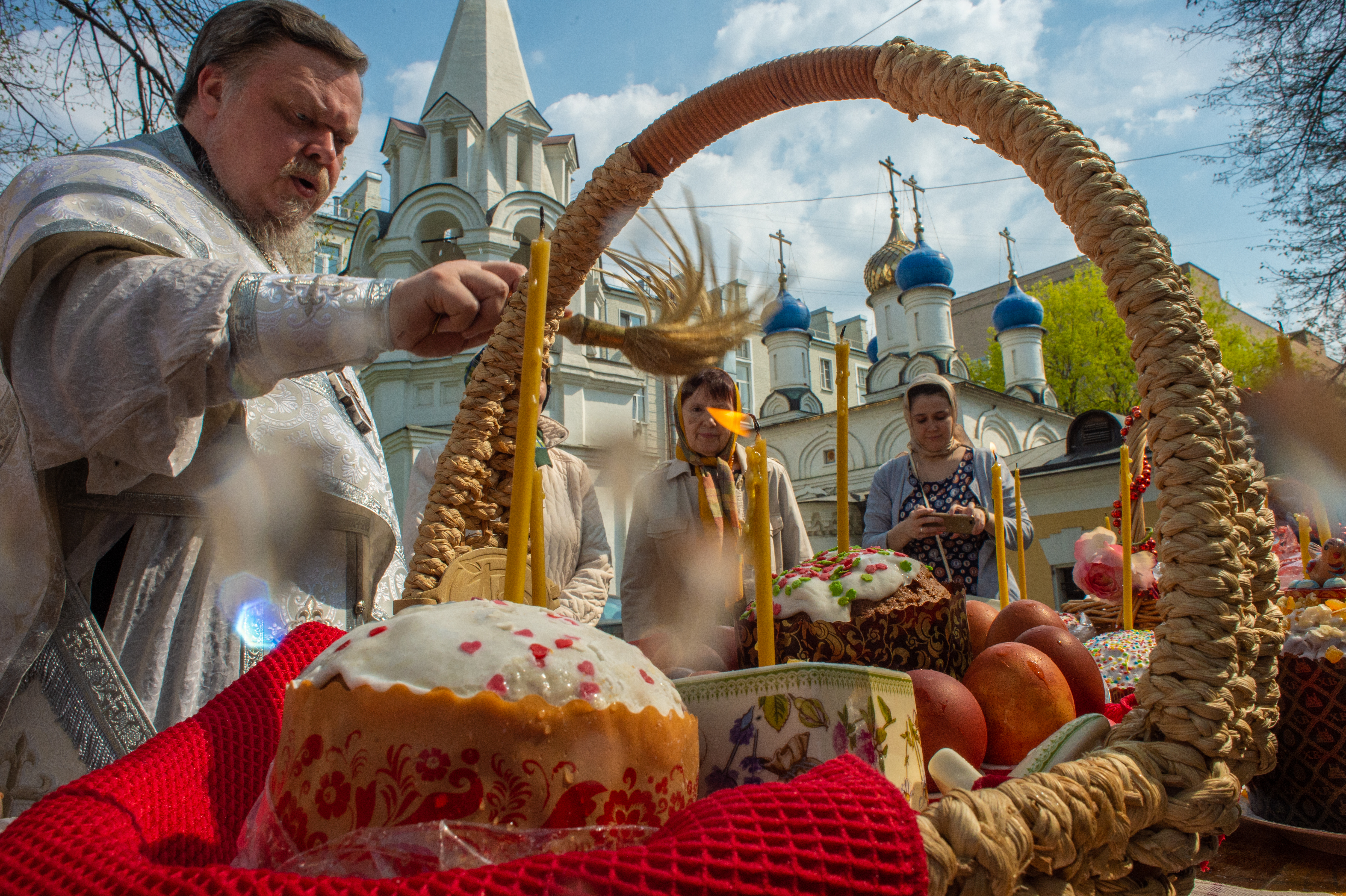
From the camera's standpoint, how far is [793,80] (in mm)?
1187

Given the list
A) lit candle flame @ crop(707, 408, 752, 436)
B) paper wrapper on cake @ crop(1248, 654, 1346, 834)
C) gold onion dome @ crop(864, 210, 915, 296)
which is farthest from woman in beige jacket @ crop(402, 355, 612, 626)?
gold onion dome @ crop(864, 210, 915, 296)

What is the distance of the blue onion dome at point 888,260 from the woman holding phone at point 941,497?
73.1 ft

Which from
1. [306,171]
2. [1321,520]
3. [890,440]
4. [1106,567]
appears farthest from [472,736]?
[890,440]

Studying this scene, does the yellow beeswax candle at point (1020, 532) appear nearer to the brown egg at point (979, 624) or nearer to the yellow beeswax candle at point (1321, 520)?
the brown egg at point (979, 624)

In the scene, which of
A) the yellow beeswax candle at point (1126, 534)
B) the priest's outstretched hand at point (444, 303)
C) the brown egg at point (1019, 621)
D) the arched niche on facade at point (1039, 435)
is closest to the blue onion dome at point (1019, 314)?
the arched niche on facade at point (1039, 435)

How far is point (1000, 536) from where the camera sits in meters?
1.58

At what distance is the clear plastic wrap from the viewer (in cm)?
47

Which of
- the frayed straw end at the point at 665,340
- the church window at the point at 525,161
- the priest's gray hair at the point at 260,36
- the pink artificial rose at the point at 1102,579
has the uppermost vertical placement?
the church window at the point at 525,161

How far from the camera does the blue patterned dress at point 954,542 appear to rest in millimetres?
2414

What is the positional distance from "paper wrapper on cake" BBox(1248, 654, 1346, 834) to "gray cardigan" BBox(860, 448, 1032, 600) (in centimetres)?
105

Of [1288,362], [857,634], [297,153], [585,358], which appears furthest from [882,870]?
[585,358]

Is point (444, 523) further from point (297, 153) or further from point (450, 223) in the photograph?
point (450, 223)

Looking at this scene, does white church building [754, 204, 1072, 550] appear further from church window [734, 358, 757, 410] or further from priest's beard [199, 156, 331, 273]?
priest's beard [199, 156, 331, 273]

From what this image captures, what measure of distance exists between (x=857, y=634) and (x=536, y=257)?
1.80 ft
